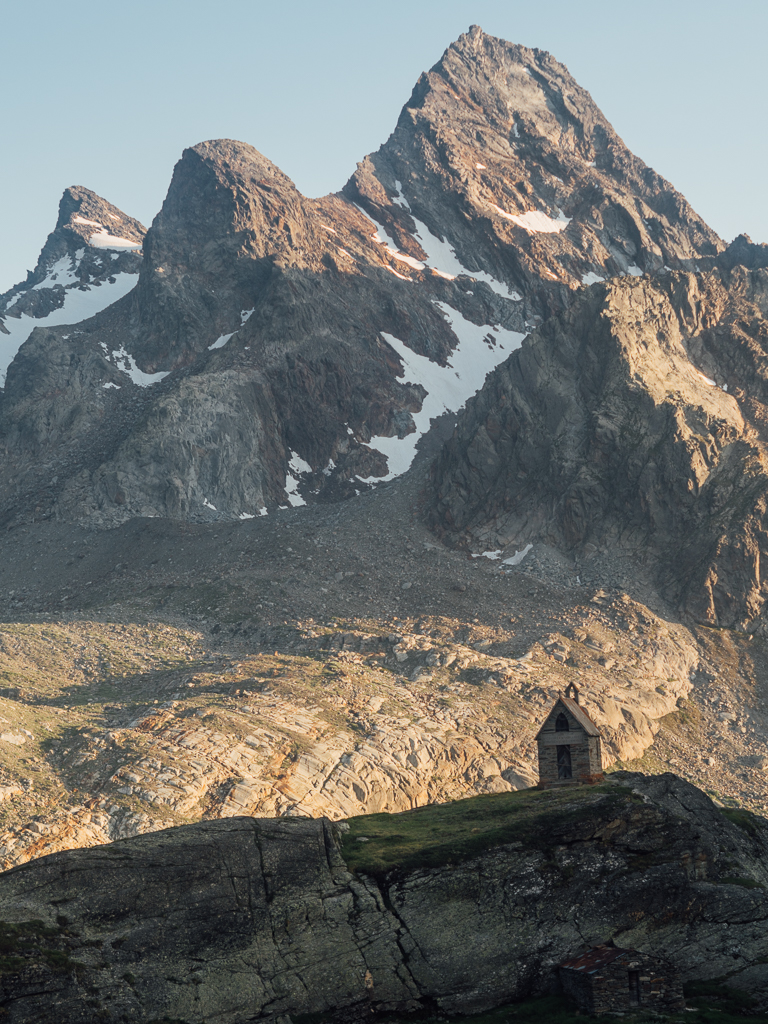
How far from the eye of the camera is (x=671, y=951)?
3025 cm

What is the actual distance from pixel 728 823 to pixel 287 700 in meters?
42.2

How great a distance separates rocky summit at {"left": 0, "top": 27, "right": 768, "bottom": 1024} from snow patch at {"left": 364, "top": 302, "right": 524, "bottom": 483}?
2.33 ft

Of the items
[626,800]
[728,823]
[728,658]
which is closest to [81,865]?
[626,800]

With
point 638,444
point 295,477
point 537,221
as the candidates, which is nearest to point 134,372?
point 295,477

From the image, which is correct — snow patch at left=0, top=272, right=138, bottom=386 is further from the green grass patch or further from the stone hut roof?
the green grass patch

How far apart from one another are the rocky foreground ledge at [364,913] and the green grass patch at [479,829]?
101 mm

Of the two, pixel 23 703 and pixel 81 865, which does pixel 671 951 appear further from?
pixel 23 703

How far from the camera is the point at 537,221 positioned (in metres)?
194

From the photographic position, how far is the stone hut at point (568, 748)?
41.0m

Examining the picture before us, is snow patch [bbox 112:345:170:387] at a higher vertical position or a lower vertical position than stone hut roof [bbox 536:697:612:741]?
higher

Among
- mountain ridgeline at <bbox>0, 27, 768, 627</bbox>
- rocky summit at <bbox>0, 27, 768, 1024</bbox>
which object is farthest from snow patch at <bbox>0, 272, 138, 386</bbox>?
mountain ridgeline at <bbox>0, 27, 768, 627</bbox>

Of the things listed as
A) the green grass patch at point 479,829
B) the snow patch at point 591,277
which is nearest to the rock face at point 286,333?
the snow patch at point 591,277

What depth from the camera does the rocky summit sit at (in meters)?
28.9

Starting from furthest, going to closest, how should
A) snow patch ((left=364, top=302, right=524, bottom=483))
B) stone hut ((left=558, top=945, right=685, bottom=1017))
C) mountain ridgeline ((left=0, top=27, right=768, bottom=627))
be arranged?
snow patch ((left=364, top=302, right=524, bottom=483)) → mountain ridgeline ((left=0, top=27, right=768, bottom=627)) → stone hut ((left=558, top=945, right=685, bottom=1017))
